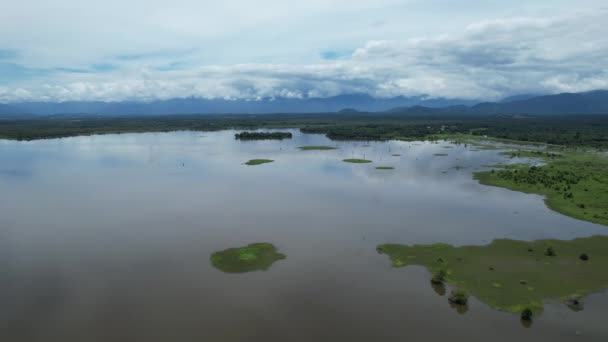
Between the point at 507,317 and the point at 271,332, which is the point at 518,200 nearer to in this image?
the point at 507,317

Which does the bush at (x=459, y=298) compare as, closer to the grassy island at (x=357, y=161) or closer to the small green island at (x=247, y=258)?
the small green island at (x=247, y=258)

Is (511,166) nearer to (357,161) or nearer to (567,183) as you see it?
(567,183)

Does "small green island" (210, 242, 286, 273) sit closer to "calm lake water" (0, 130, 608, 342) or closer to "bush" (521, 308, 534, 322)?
"calm lake water" (0, 130, 608, 342)

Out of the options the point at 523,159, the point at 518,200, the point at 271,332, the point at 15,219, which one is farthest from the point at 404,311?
the point at 523,159

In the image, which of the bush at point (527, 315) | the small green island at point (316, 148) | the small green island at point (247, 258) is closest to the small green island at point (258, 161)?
the small green island at point (316, 148)

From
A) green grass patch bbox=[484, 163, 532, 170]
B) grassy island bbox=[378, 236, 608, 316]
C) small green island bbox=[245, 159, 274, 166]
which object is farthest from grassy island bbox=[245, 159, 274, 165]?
grassy island bbox=[378, 236, 608, 316]

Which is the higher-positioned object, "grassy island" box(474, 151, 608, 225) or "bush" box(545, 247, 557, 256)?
"grassy island" box(474, 151, 608, 225)

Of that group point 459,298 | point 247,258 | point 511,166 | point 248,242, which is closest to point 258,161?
point 248,242
